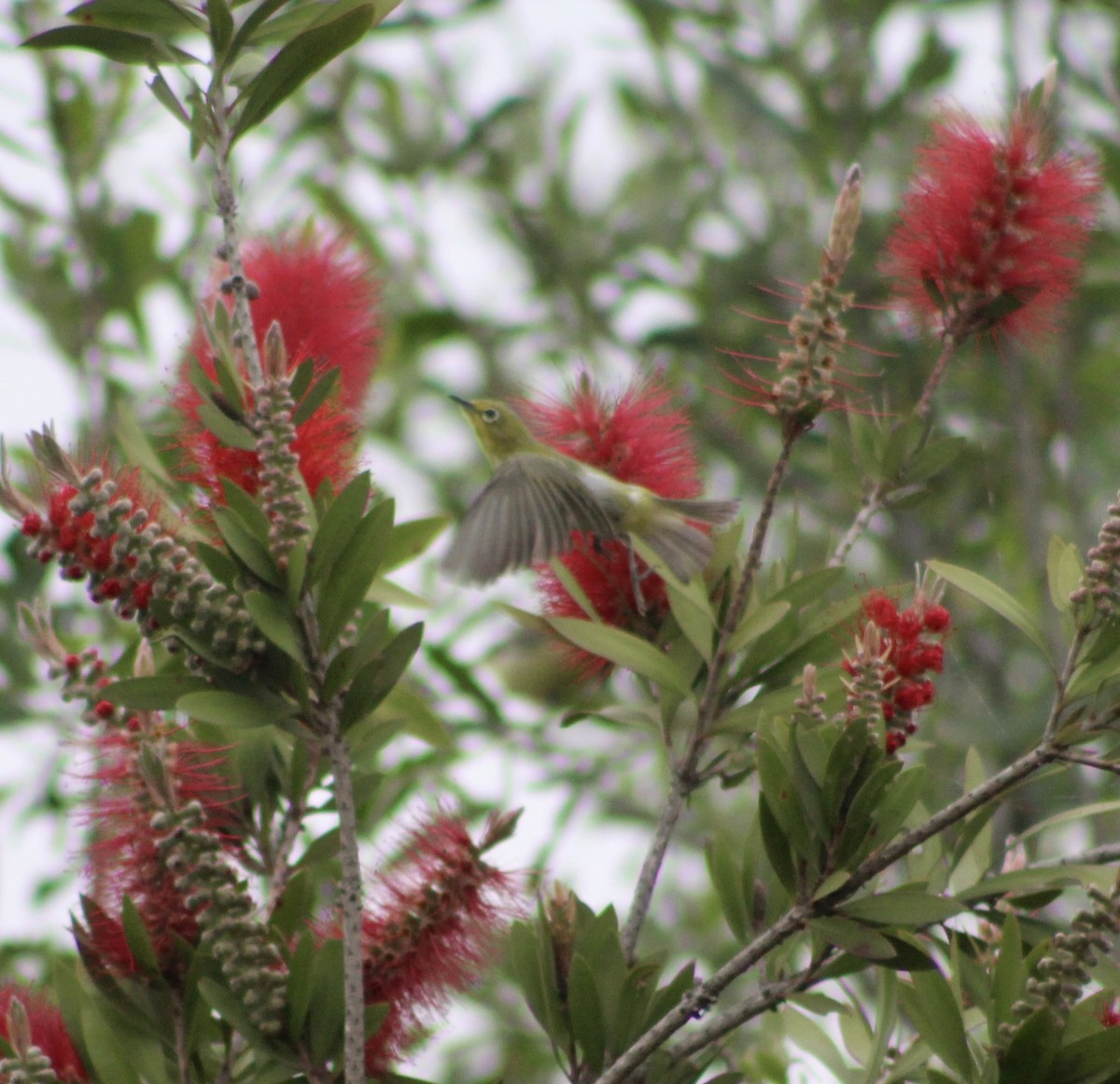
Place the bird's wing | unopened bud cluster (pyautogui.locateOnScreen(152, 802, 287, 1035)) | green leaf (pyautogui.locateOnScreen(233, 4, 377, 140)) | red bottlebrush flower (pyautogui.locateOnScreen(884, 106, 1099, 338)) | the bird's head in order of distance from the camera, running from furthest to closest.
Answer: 1. the bird's head
2. the bird's wing
3. red bottlebrush flower (pyautogui.locateOnScreen(884, 106, 1099, 338))
4. green leaf (pyautogui.locateOnScreen(233, 4, 377, 140))
5. unopened bud cluster (pyautogui.locateOnScreen(152, 802, 287, 1035))

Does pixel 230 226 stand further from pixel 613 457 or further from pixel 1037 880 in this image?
pixel 1037 880

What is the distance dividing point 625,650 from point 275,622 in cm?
39

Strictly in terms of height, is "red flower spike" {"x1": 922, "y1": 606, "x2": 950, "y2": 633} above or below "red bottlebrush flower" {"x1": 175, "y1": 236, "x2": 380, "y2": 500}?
below

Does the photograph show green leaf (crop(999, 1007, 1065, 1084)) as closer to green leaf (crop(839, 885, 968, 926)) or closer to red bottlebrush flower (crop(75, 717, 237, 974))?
green leaf (crop(839, 885, 968, 926))

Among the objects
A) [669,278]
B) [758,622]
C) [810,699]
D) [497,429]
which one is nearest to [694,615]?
[758,622]

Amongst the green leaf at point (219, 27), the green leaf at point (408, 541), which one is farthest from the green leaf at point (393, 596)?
the green leaf at point (219, 27)

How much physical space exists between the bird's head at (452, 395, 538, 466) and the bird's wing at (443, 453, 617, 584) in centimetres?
51

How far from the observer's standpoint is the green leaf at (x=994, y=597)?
1.39 meters

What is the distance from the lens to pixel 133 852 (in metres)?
1.44

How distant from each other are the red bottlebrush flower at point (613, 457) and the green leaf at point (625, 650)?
0.73ft

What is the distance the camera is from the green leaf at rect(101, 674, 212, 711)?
1339mm

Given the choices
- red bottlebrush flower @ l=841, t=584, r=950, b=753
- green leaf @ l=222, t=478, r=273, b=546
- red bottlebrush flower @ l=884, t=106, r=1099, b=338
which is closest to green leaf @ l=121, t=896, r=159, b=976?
green leaf @ l=222, t=478, r=273, b=546

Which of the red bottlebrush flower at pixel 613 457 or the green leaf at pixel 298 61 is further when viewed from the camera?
the red bottlebrush flower at pixel 613 457

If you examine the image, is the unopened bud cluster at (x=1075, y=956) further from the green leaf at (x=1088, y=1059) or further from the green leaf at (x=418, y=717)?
the green leaf at (x=418, y=717)
